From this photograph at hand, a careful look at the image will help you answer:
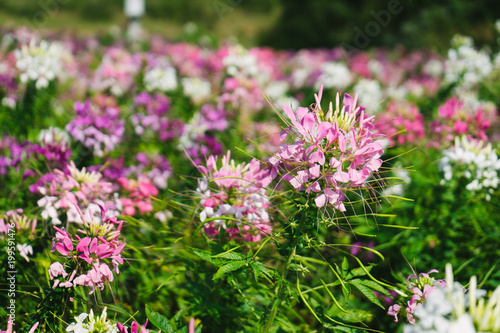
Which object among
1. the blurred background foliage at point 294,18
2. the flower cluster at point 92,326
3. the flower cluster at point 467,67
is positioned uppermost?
the blurred background foliage at point 294,18

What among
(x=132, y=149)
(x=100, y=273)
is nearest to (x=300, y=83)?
(x=132, y=149)

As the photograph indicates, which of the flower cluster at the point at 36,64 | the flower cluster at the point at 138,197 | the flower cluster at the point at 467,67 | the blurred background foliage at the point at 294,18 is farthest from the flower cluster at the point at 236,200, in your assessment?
the blurred background foliage at the point at 294,18

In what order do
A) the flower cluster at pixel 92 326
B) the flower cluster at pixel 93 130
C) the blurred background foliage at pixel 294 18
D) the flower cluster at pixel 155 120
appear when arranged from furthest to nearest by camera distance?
the blurred background foliage at pixel 294 18
the flower cluster at pixel 155 120
the flower cluster at pixel 93 130
the flower cluster at pixel 92 326

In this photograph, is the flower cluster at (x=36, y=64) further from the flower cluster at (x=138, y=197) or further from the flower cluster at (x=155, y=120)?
the flower cluster at (x=138, y=197)

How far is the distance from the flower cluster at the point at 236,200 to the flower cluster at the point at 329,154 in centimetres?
17

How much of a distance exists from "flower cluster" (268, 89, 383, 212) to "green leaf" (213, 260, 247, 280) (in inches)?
9.6

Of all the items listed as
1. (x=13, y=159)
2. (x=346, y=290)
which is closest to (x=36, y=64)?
(x=13, y=159)

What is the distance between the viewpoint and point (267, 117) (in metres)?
3.63

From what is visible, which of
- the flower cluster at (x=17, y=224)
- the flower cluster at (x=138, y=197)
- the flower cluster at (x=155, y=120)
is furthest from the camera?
the flower cluster at (x=155, y=120)

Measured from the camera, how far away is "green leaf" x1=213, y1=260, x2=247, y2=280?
3.03ft

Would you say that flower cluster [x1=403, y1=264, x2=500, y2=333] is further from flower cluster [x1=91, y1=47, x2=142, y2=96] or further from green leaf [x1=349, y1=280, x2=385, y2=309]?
flower cluster [x1=91, y1=47, x2=142, y2=96]

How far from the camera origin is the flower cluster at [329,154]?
91cm

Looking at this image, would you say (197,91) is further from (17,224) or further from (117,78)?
(17,224)

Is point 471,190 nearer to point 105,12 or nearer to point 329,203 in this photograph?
point 329,203
